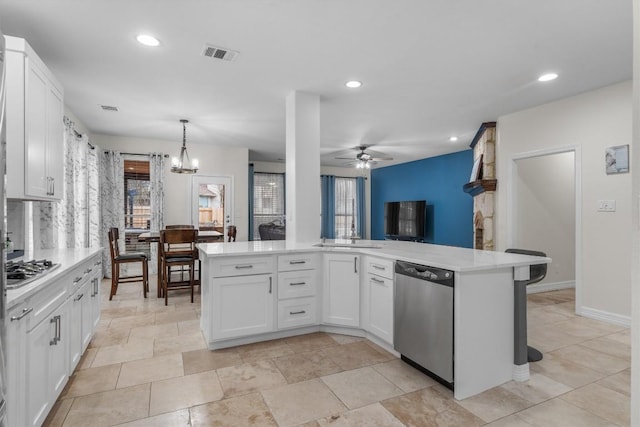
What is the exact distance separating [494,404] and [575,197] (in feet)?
10.2

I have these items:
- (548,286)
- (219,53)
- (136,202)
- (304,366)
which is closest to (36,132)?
(219,53)

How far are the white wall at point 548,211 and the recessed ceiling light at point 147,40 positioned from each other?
15.3 feet

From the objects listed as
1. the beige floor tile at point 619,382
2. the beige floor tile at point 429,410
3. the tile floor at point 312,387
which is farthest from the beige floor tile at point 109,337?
the beige floor tile at point 619,382

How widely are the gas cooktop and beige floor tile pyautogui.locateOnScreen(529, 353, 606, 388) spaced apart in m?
3.28

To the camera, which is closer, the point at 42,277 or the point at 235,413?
the point at 42,277

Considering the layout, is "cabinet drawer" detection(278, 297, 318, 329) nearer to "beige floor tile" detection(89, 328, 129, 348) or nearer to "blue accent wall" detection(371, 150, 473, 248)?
"beige floor tile" detection(89, 328, 129, 348)

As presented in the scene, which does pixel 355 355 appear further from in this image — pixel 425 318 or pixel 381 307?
pixel 425 318

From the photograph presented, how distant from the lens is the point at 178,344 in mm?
3004

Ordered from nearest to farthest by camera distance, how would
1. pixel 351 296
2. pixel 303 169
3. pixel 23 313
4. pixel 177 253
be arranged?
1. pixel 23 313
2. pixel 351 296
3. pixel 303 169
4. pixel 177 253

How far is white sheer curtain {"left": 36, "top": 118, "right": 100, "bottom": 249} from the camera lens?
11.5ft

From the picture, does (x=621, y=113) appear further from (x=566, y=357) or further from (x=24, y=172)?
(x=24, y=172)

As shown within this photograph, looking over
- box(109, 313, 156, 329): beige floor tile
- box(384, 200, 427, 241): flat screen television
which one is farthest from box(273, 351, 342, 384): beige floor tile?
box(384, 200, 427, 241): flat screen television

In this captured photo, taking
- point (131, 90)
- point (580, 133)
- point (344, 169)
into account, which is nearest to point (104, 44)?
point (131, 90)

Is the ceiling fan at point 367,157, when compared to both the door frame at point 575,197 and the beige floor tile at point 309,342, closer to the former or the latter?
the door frame at point 575,197
